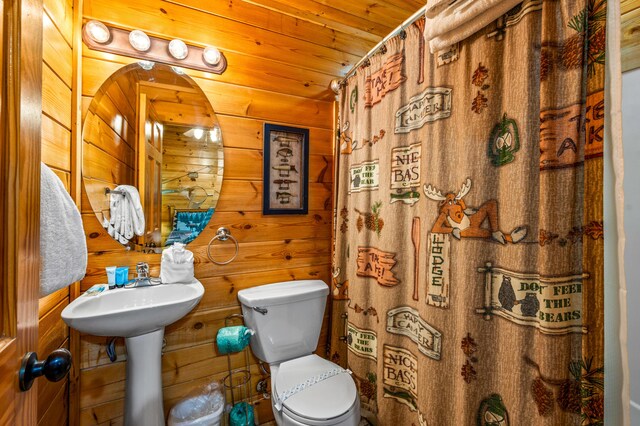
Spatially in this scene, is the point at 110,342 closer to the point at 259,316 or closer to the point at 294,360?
the point at 259,316

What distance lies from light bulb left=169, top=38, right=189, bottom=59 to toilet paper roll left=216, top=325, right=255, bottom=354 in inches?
56.6

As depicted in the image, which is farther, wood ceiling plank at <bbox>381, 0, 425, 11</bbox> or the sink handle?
wood ceiling plank at <bbox>381, 0, 425, 11</bbox>

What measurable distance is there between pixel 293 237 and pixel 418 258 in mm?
882

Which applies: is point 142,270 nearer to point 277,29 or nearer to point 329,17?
point 277,29

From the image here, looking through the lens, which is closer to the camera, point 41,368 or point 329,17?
point 41,368

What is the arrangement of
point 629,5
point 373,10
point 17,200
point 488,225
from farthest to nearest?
point 373,10, point 629,5, point 488,225, point 17,200

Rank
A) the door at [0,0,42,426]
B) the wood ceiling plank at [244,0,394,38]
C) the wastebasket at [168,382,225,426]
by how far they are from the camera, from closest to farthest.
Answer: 1. the door at [0,0,42,426]
2. the wastebasket at [168,382,225,426]
3. the wood ceiling plank at [244,0,394,38]

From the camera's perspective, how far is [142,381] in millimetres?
1240

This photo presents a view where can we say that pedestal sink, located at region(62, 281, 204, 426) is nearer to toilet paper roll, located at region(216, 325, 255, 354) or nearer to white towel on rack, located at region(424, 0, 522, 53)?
toilet paper roll, located at region(216, 325, 255, 354)

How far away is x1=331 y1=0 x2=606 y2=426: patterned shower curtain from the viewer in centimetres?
70

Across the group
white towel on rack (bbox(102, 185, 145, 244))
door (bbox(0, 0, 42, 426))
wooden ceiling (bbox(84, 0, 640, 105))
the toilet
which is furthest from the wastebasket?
wooden ceiling (bbox(84, 0, 640, 105))

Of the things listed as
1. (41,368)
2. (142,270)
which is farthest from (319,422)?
(142,270)

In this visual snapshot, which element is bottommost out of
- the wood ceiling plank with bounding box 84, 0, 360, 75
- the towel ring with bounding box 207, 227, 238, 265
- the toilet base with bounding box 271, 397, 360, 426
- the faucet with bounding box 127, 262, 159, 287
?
the toilet base with bounding box 271, 397, 360, 426

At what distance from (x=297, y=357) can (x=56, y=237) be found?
1.27 metres
